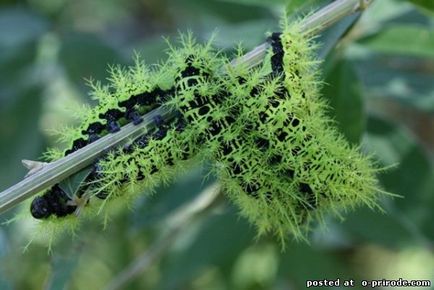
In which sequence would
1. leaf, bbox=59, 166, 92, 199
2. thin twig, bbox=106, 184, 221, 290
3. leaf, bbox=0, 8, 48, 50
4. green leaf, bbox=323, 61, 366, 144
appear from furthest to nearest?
1. leaf, bbox=0, 8, 48, 50
2. thin twig, bbox=106, 184, 221, 290
3. green leaf, bbox=323, 61, 366, 144
4. leaf, bbox=59, 166, 92, 199

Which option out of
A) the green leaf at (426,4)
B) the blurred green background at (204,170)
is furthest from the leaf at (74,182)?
the green leaf at (426,4)

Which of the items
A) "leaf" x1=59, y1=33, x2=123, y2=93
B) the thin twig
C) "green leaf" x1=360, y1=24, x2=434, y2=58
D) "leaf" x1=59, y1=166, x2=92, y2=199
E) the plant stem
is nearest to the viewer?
the plant stem

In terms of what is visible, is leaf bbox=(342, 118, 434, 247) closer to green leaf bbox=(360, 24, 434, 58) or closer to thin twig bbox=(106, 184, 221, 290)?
green leaf bbox=(360, 24, 434, 58)

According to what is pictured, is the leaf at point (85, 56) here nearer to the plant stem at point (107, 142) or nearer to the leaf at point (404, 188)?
the leaf at point (404, 188)

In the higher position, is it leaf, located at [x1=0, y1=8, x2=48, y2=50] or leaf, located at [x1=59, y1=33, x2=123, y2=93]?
leaf, located at [x1=0, y1=8, x2=48, y2=50]

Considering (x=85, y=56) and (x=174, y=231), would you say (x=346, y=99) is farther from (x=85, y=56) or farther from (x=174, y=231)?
(x=85, y=56)

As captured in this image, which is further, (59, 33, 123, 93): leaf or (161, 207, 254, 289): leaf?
(59, 33, 123, 93): leaf

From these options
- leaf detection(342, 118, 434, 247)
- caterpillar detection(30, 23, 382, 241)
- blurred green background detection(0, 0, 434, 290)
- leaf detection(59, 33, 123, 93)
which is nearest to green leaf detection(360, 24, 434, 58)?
blurred green background detection(0, 0, 434, 290)
